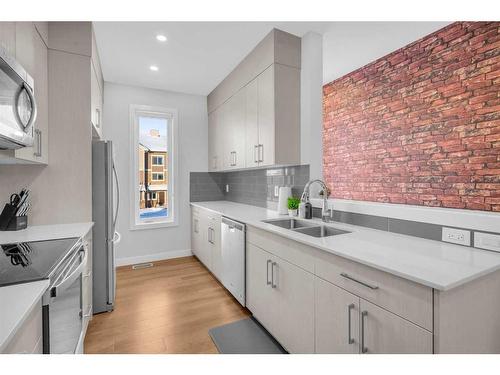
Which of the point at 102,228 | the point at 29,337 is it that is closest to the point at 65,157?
the point at 102,228

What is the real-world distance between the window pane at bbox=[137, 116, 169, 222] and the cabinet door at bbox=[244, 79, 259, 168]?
1687 millimetres

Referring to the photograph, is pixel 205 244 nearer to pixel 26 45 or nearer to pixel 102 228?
pixel 102 228

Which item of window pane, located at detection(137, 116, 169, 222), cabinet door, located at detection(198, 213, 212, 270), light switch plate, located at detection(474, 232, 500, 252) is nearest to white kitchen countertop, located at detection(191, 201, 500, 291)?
light switch plate, located at detection(474, 232, 500, 252)

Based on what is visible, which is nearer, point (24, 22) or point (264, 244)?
point (24, 22)

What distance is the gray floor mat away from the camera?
1.80 m

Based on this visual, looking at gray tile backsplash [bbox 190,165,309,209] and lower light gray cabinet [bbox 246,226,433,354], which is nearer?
lower light gray cabinet [bbox 246,226,433,354]

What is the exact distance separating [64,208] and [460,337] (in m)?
2.74

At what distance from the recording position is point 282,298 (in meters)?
1.77

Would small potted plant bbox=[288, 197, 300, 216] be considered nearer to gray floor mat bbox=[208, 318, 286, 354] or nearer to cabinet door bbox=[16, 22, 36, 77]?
gray floor mat bbox=[208, 318, 286, 354]

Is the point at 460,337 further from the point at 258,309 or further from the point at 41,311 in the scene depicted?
the point at 41,311

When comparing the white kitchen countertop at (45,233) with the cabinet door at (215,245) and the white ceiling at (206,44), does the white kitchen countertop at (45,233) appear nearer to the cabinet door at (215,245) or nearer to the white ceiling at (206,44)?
the cabinet door at (215,245)
